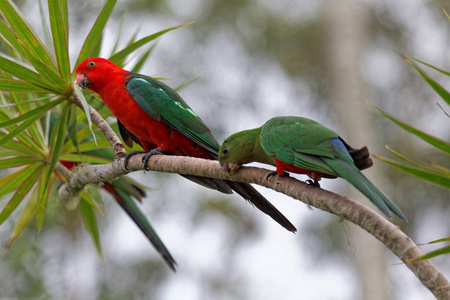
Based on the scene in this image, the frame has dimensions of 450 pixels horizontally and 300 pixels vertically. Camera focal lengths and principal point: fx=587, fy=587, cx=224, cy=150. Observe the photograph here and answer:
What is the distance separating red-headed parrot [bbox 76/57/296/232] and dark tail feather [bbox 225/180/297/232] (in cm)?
53

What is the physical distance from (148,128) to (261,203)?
1.26 meters

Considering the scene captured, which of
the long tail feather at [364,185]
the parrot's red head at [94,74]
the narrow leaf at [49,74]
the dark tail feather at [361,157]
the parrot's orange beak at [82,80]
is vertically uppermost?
the parrot's red head at [94,74]

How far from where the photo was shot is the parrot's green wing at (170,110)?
159 inches

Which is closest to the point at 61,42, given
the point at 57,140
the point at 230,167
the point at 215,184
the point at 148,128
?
the point at 57,140

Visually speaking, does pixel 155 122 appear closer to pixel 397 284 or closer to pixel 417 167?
pixel 417 167

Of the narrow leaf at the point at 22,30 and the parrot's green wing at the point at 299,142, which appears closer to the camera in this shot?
the parrot's green wing at the point at 299,142

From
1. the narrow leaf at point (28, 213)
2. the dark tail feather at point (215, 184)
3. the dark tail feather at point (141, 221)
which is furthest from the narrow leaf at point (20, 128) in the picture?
the dark tail feather at point (141, 221)

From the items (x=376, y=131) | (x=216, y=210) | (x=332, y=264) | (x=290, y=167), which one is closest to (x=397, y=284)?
(x=332, y=264)

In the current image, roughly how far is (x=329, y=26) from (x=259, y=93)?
2.19m

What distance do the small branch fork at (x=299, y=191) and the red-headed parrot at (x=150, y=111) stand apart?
1.17ft

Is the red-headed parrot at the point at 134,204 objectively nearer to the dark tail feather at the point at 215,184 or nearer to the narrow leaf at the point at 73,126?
the narrow leaf at the point at 73,126

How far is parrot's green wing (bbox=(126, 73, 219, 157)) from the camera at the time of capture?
4027 mm

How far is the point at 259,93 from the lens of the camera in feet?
44.9

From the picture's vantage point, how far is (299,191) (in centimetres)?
260
